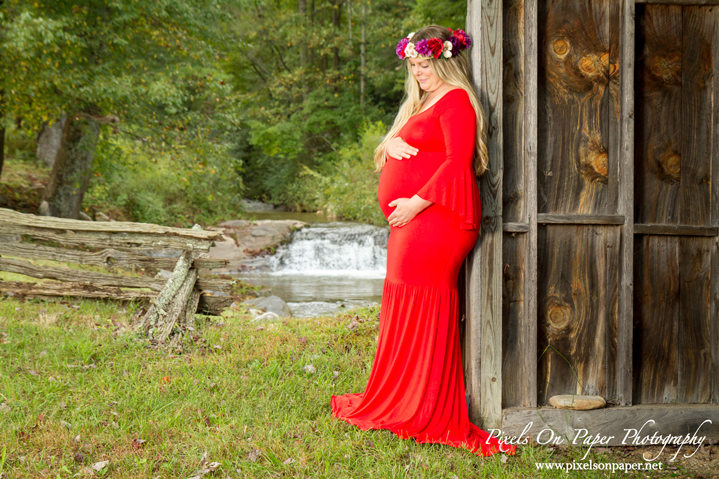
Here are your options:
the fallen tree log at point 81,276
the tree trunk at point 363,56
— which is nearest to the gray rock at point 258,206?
the tree trunk at point 363,56

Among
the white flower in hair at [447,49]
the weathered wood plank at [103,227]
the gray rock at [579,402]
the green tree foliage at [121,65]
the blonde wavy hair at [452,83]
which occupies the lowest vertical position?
the gray rock at [579,402]

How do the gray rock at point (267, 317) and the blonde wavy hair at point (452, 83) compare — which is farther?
the gray rock at point (267, 317)

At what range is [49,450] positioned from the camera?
318 centimetres

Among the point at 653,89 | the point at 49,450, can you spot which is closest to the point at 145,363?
the point at 49,450

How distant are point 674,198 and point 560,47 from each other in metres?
1.23

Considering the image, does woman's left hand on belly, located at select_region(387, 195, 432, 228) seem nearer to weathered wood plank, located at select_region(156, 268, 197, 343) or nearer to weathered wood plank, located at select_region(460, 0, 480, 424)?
weathered wood plank, located at select_region(460, 0, 480, 424)

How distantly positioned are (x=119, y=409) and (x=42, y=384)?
0.81m

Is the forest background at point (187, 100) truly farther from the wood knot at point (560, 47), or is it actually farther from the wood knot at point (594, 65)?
the wood knot at point (594, 65)

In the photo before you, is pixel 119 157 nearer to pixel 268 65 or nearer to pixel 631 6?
pixel 631 6

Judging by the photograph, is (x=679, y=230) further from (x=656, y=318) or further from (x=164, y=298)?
(x=164, y=298)

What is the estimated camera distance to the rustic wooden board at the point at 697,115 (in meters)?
3.48

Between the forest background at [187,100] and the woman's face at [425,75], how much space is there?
21.6 feet

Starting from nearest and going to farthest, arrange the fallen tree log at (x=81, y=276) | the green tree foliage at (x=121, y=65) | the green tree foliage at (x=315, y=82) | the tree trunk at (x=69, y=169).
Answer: the fallen tree log at (x=81, y=276), the green tree foliage at (x=121, y=65), the tree trunk at (x=69, y=169), the green tree foliage at (x=315, y=82)

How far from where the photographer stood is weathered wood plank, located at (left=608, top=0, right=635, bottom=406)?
335 cm
